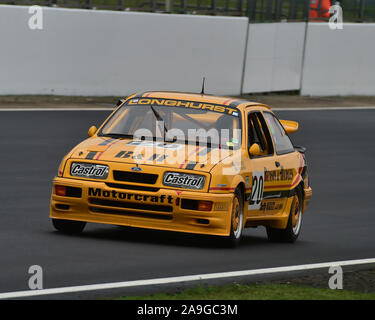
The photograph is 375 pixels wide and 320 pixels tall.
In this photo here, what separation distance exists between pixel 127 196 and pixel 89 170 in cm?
48

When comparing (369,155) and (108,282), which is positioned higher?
(108,282)

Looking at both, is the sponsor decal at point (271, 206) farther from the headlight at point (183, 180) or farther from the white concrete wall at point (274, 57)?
the white concrete wall at point (274, 57)

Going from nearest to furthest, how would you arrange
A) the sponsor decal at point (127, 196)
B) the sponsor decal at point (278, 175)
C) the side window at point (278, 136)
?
the sponsor decal at point (127, 196) → the sponsor decal at point (278, 175) → the side window at point (278, 136)

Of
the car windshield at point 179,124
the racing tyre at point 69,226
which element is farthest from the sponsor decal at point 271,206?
the racing tyre at point 69,226

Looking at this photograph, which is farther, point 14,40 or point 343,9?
point 343,9

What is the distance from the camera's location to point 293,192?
12.5 meters

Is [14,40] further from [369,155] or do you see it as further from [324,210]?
[324,210]

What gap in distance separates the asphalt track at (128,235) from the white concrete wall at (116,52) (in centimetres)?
234

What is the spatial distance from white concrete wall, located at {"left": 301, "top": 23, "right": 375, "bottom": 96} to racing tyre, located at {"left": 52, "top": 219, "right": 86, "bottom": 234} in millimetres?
21292

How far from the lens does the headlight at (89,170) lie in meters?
10.8

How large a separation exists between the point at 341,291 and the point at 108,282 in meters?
1.88

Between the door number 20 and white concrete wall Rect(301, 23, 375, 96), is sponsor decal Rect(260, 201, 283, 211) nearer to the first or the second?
the door number 20

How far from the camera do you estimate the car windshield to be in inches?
455

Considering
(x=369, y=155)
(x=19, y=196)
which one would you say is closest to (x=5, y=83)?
(x=369, y=155)
